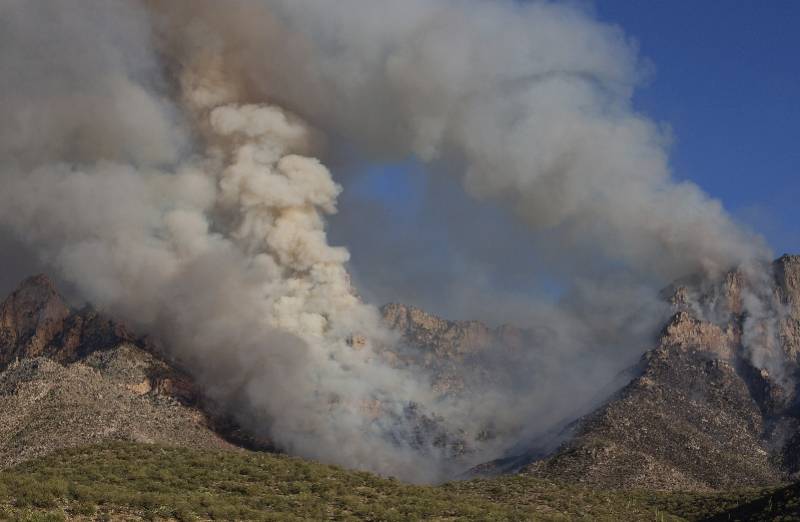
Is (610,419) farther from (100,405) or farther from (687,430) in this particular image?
(100,405)

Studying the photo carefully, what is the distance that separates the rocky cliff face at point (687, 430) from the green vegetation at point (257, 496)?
30.9 meters

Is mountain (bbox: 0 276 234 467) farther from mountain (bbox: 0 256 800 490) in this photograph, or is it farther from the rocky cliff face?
the rocky cliff face

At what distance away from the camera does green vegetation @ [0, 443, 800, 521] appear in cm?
5978

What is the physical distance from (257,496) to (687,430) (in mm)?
112103

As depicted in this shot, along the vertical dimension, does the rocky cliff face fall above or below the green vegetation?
above

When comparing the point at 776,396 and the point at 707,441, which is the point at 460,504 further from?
the point at 776,396

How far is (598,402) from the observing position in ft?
605

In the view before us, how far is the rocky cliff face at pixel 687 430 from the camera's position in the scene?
13875cm

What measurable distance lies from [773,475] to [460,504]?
95685mm

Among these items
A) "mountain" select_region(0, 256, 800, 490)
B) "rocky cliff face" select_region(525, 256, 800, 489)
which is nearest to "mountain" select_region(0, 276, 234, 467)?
"mountain" select_region(0, 256, 800, 490)

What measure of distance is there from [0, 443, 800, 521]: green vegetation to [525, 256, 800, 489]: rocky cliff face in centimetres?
3089

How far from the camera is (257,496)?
234 ft

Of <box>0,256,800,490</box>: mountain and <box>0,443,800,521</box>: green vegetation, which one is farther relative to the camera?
<box>0,256,800,490</box>: mountain

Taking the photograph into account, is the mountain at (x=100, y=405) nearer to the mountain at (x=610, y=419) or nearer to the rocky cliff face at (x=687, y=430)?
the mountain at (x=610, y=419)
